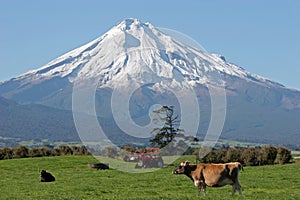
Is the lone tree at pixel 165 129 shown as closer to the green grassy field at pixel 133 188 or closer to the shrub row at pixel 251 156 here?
the shrub row at pixel 251 156

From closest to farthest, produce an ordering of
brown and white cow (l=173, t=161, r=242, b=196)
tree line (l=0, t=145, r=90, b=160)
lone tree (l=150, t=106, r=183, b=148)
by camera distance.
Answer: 1. brown and white cow (l=173, t=161, r=242, b=196)
2. lone tree (l=150, t=106, r=183, b=148)
3. tree line (l=0, t=145, r=90, b=160)

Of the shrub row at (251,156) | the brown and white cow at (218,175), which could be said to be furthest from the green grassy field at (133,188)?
the shrub row at (251,156)

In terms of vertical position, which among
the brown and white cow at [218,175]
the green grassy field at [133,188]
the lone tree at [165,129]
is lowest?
the green grassy field at [133,188]

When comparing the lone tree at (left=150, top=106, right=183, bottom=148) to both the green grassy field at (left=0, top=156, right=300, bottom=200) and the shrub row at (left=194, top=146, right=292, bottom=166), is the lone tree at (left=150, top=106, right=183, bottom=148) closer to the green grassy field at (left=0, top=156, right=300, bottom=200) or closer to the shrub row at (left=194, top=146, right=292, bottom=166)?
the shrub row at (left=194, top=146, right=292, bottom=166)

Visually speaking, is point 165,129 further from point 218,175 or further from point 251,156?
point 218,175

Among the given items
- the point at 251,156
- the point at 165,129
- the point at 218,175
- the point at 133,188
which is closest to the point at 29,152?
the point at 165,129

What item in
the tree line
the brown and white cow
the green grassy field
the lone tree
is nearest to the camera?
the brown and white cow

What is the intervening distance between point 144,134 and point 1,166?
37.0 feet

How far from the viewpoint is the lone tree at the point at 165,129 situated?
45069mm

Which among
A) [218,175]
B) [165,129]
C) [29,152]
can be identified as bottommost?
[29,152]

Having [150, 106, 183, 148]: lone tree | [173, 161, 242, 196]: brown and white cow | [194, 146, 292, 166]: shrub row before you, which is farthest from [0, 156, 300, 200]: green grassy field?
[194, 146, 292, 166]: shrub row

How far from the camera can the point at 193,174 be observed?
20438 mm

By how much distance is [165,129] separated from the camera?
4547 cm

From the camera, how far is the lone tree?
45069 mm
